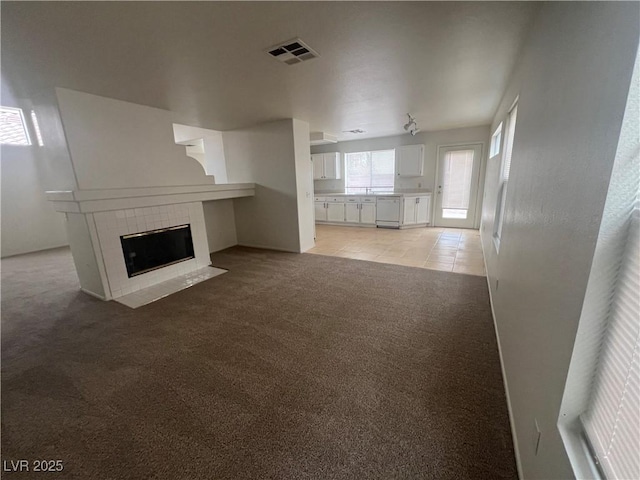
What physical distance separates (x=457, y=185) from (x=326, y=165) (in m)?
3.64

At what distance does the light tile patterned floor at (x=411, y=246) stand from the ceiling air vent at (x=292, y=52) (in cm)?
302

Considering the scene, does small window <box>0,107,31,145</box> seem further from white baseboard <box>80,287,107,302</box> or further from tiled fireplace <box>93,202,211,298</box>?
tiled fireplace <box>93,202,211,298</box>

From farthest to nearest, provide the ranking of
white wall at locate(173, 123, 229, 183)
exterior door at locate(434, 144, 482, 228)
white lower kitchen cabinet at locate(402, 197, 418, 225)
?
white lower kitchen cabinet at locate(402, 197, 418, 225) → exterior door at locate(434, 144, 482, 228) → white wall at locate(173, 123, 229, 183)

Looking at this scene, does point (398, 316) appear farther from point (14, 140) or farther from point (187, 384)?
point (14, 140)

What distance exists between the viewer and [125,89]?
278 centimetres

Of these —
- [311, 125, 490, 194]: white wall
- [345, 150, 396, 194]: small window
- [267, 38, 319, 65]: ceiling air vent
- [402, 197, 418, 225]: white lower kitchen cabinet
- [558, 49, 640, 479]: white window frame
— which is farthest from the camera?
[345, 150, 396, 194]: small window

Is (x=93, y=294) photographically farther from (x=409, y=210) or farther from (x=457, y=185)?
(x=457, y=185)

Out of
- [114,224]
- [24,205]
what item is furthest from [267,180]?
[24,205]

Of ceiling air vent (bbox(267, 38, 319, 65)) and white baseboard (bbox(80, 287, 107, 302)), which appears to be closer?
ceiling air vent (bbox(267, 38, 319, 65))

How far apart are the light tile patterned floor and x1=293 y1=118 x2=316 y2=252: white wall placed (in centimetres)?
34

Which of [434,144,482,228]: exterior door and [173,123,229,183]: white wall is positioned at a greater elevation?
[173,123,229,183]: white wall

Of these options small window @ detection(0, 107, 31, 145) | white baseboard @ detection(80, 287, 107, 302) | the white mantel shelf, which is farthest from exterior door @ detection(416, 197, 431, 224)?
small window @ detection(0, 107, 31, 145)

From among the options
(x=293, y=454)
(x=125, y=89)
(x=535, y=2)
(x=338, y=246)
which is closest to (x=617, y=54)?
(x=535, y=2)

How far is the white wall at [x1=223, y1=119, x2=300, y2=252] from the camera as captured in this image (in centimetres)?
461
